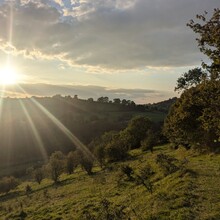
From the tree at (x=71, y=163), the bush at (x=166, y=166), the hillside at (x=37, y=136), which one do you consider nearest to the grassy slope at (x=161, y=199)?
the bush at (x=166, y=166)

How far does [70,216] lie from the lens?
3659cm

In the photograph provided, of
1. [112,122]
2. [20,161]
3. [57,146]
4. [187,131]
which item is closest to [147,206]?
[187,131]

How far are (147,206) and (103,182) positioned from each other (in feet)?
83.2

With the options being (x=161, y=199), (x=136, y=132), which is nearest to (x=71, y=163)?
(x=136, y=132)

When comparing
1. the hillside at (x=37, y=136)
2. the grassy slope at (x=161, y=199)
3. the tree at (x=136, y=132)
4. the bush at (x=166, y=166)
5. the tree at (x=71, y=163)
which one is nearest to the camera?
the grassy slope at (x=161, y=199)

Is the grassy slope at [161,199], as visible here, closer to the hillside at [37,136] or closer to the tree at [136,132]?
the tree at [136,132]

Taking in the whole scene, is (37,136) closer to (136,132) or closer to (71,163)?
(136,132)

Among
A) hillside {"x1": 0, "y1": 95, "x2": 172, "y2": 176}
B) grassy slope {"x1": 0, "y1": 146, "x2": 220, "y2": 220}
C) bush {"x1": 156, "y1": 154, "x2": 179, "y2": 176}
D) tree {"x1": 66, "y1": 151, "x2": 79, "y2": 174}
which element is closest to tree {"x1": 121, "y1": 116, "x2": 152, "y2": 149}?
tree {"x1": 66, "y1": 151, "x2": 79, "y2": 174}

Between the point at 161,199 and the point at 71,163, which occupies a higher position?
the point at 161,199

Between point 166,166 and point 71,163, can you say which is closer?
point 166,166

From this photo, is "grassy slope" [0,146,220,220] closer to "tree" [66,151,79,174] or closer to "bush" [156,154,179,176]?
"bush" [156,154,179,176]

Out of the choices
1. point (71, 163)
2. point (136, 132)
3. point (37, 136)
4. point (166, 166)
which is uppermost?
point (166, 166)

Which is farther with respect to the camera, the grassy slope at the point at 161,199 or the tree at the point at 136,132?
the tree at the point at 136,132

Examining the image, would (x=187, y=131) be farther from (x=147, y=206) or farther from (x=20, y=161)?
(x=20, y=161)
